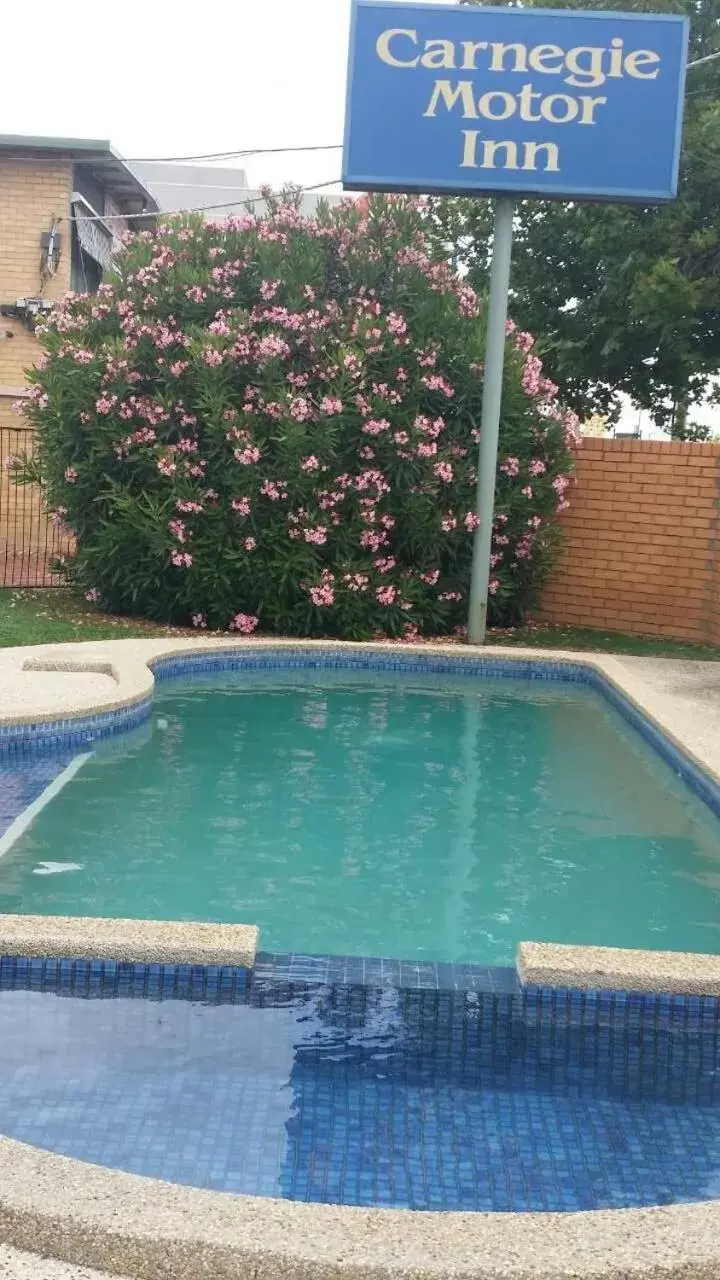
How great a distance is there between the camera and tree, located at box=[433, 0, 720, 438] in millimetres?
15938

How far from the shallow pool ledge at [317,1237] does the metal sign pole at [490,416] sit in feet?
30.3

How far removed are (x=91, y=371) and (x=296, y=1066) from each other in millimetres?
9151

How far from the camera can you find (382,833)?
246 inches

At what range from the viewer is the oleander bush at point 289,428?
11.6m

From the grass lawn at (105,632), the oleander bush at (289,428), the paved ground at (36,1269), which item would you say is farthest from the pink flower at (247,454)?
the paved ground at (36,1269)

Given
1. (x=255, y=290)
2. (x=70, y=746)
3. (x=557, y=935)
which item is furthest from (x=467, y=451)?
(x=557, y=935)

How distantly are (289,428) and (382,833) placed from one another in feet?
19.2

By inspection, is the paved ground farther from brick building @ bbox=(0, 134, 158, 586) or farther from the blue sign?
brick building @ bbox=(0, 134, 158, 586)

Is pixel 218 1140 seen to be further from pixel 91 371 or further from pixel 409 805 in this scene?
pixel 91 371

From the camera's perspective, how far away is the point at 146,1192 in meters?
2.64

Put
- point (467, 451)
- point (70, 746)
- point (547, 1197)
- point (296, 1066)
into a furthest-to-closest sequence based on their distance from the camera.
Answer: point (467, 451), point (70, 746), point (296, 1066), point (547, 1197)

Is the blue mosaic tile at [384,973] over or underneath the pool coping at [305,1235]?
underneath

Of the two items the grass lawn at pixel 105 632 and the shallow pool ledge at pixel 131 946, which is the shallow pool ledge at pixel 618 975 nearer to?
the shallow pool ledge at pixel 131 946

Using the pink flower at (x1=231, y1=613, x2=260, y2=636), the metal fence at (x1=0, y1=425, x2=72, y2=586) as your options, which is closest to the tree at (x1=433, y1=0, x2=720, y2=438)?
the pink flower at (x1=231, y1=613, x2=260, y2=636)
